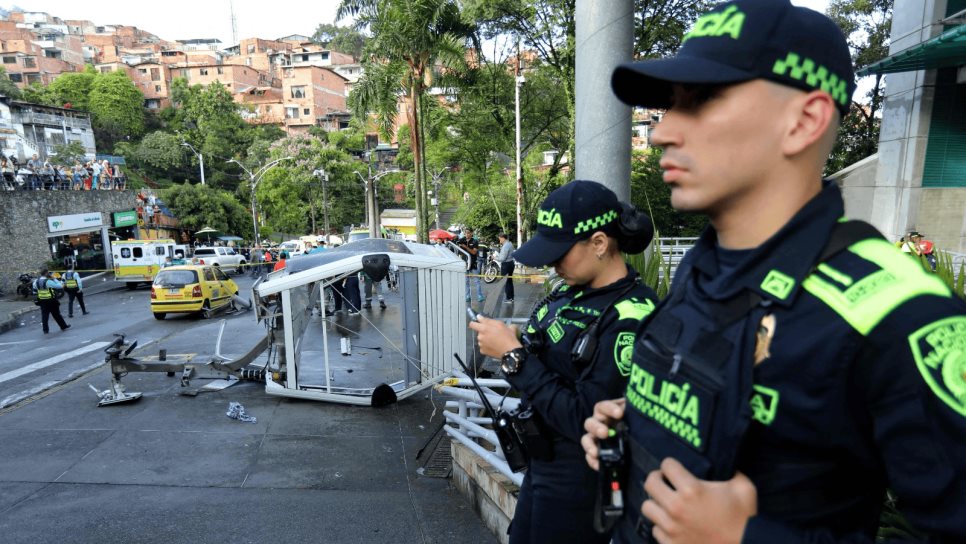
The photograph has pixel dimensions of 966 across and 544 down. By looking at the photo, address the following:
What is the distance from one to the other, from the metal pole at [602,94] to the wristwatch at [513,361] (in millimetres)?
2194

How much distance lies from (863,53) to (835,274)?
25.8 metres

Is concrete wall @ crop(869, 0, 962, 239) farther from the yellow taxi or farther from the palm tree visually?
the yellow taxi

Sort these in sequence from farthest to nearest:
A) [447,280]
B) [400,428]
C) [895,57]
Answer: [895,57], [447,280], [400,428]

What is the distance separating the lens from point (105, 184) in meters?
32.6

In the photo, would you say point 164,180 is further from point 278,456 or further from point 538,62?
point 278,456

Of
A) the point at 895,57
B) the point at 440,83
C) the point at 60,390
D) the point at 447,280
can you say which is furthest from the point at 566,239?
the point at 440,83

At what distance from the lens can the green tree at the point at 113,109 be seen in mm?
59875

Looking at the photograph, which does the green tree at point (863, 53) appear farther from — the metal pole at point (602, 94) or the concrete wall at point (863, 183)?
the metal pole at point (602, 94)

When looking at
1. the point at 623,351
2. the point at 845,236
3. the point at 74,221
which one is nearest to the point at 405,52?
the point at 623,351

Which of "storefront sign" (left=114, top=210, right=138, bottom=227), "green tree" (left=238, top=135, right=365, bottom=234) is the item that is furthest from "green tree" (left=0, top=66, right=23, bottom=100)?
"storefront sign" (left=114, top=210, right=138, bottom=227)

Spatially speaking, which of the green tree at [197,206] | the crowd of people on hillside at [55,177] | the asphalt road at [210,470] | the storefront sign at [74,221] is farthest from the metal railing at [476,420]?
the green tree at [197,206]

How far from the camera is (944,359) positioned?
0.85 m

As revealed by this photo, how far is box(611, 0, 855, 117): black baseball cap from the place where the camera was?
3.26ft

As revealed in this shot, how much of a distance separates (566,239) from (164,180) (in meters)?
63.6
